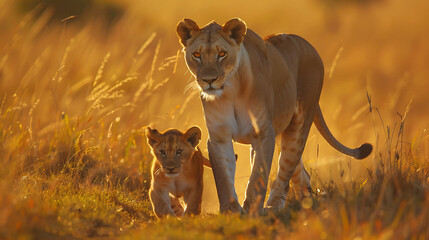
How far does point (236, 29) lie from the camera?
212 inches

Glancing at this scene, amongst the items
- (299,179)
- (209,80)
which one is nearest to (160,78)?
(299,179)

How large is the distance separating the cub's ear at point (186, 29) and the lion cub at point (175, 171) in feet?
2.75

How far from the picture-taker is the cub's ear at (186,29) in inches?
215

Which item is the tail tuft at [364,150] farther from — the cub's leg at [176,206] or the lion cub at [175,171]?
the cub's leg at [176,206]

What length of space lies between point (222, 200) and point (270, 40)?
178cm

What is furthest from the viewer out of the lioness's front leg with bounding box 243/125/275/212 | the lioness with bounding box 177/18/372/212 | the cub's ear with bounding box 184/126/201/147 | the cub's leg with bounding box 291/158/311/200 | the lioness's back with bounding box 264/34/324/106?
the cub's leg with bounding box 291/158/311/200

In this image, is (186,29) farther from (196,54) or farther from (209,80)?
(209,80)

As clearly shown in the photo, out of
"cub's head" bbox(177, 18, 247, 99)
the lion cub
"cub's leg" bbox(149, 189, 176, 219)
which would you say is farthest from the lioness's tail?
"cub's leg" bbox(149, 189, 176, 219)

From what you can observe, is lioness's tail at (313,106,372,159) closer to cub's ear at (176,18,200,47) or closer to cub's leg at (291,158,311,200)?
cub's leg at (291,158,311,200)

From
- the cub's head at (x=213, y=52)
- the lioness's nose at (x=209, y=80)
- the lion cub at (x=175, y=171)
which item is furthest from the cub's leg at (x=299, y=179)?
the lioness's nose at (x=209, y=80)

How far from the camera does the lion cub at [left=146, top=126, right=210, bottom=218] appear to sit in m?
5.73

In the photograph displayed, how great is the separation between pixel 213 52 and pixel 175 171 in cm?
109

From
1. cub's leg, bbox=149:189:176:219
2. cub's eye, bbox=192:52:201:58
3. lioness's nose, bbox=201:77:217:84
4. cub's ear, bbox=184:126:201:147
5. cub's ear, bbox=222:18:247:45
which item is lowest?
cub's leg, bbox=149:189:176:219

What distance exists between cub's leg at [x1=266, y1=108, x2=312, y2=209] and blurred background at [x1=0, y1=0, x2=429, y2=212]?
10.1 inches
